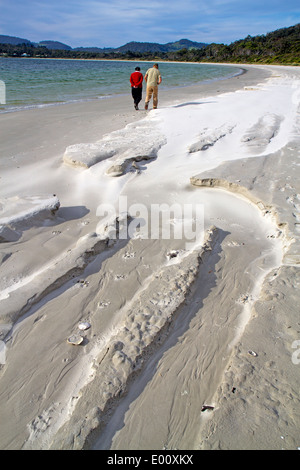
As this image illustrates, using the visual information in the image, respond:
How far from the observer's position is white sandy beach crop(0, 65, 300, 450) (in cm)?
163

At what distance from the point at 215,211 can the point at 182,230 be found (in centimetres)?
65

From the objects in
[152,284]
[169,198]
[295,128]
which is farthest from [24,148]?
[295,128]

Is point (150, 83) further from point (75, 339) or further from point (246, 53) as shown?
A: point (246, 53)

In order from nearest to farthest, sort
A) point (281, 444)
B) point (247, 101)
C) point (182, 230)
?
point (281, 444)
point (182, 230)
point (247, 101)

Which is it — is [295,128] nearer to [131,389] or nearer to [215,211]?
[215,211]

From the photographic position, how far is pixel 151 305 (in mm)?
2295

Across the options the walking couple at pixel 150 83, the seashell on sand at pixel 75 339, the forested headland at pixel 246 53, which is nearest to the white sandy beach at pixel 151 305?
the seashell on sand at pixel 75 339

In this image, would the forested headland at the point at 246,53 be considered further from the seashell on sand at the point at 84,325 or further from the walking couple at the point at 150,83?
the seashell on sand at the point at 84,325

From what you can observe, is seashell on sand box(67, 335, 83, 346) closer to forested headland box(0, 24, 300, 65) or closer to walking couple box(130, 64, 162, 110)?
walking couple box(130, 64, 162, 110)

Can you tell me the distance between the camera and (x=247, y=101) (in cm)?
1012

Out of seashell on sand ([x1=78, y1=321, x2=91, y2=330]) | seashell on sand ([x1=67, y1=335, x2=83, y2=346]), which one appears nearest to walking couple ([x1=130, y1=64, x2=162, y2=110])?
seashell on sand ([x1=78, y1=321, x2=91, y2=330])

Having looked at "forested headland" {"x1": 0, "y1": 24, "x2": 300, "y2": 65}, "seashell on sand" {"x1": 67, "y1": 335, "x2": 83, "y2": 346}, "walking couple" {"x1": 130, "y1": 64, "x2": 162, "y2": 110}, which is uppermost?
"forested headland" {"x1": 0, "y1": 24, "x2": 300, "y2": 65}

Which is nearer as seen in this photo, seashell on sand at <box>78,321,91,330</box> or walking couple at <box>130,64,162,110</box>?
seashell on sand at <box>78,321,91,330</box>

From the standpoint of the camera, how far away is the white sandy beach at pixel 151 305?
1.63m
